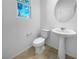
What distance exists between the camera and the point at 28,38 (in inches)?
67.1

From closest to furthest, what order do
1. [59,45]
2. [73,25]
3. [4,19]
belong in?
[4,19] < [73,25] < [59,45]

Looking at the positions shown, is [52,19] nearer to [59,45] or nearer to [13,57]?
[59,45]

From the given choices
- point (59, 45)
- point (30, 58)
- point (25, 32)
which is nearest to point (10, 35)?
point (25, 32)

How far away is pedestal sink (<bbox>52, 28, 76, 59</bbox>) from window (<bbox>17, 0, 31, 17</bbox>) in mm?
641

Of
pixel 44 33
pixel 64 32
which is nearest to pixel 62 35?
pixel 64 32

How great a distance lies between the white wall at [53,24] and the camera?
5.23 ft

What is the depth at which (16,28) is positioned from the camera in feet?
5.51

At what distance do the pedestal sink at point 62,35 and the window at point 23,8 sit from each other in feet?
2.10

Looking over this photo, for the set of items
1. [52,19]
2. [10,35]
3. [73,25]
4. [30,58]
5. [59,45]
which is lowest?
[30,58]

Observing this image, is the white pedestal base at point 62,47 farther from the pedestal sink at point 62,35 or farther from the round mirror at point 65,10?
the round mirror at point 65,10

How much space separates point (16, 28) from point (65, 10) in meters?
1.06

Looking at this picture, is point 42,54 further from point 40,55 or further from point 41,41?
point 41,41

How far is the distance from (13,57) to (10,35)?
43cm

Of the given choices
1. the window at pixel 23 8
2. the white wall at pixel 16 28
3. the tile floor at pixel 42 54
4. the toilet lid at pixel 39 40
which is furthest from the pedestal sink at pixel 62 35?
the window at pixel 23 8
